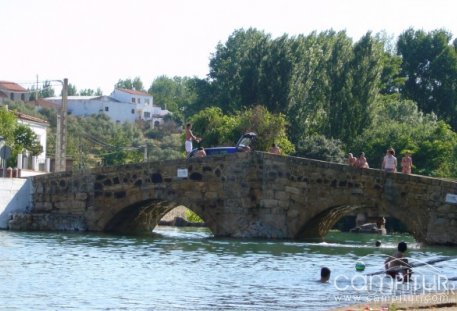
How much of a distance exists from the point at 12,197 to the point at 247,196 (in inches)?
351

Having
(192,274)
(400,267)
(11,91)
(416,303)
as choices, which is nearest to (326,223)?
(192,274)

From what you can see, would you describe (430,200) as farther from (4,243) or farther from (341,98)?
(341,98)

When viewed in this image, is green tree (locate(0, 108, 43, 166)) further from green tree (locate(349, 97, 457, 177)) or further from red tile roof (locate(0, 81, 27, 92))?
red tile roof (locate(0, 81, 27, 92))

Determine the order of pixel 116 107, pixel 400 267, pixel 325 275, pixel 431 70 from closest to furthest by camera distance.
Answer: pixel 400 267 → pixel 325 275 → pixel 431 70 → pixel 116 107

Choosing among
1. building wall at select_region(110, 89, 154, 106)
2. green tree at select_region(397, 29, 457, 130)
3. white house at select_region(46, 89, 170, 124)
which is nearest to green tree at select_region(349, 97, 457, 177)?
green tree at select_region(397, 29, 457, 130)

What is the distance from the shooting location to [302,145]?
6506 cm

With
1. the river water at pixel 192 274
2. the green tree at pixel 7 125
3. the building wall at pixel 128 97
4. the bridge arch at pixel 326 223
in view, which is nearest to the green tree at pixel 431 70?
the green tree at pixel 7 125

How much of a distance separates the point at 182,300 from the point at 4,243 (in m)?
14.3

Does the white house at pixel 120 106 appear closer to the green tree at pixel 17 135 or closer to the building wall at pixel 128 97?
the building wall at pixel 128 97

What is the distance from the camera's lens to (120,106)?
155 m

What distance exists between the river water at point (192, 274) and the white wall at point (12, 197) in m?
3.64

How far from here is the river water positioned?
2400cm

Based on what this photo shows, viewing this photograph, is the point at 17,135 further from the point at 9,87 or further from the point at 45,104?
the point at 45,104

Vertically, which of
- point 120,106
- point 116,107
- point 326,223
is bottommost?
point 326,223
